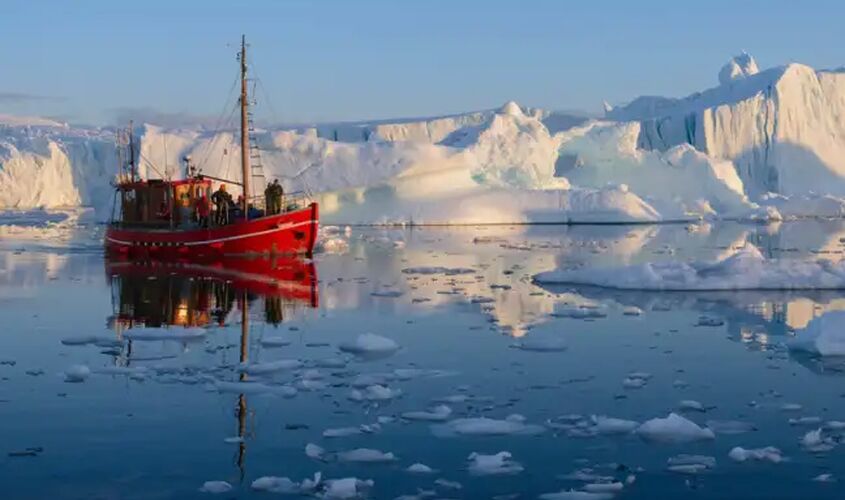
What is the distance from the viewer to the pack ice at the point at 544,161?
4238 centimetres

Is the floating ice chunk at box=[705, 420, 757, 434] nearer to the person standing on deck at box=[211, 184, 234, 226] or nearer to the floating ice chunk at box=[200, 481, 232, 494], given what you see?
the floating ice chunk at box=[200, 481, 232, 494]

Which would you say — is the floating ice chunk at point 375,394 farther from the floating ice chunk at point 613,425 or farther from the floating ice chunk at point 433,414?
the floating ice chunk at point 613,425

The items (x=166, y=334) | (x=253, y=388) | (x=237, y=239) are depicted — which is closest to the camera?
(x=253, y=388)

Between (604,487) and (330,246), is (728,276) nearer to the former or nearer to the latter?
(604,487)

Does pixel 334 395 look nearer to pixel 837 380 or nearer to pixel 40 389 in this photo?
pixel 40 389

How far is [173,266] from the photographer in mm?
20531

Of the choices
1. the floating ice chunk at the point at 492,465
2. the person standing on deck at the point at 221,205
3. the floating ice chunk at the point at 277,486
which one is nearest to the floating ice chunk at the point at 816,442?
the floating ice chunk at the point at 492,465

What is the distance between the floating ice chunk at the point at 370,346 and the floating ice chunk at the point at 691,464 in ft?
12.7

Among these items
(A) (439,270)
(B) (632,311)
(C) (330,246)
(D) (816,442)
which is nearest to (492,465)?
(D) (816,442)

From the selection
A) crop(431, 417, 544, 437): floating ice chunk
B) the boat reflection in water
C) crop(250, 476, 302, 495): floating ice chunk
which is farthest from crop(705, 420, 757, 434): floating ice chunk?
the boat reflection in water

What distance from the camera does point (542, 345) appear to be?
9641 mm

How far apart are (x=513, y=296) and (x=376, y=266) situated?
6552 millimetres

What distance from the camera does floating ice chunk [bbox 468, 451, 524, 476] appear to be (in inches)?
219

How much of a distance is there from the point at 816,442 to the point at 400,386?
2.91 m
